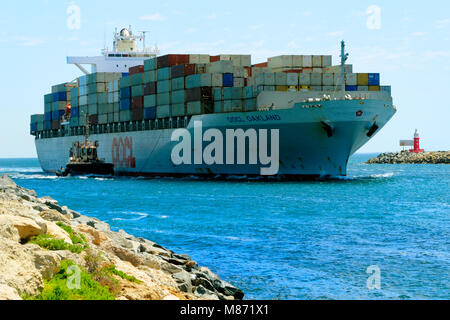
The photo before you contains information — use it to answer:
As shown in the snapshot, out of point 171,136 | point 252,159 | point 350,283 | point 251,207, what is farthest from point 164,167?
point 350,283

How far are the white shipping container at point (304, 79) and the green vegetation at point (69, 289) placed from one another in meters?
40.6

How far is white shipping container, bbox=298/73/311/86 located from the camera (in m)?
48.8

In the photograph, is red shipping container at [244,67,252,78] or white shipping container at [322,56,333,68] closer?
white shipping container at [322,56,333,68]

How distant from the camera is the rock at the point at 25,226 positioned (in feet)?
34.4

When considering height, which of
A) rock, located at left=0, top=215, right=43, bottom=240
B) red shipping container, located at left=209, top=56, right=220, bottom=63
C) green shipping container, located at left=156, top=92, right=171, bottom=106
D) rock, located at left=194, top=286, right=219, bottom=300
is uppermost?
red shipping container, located at left=209, top=56, right=220, bottom=63

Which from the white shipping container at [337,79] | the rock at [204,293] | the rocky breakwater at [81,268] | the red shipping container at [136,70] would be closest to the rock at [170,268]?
the rocky breakwater at [81,268]

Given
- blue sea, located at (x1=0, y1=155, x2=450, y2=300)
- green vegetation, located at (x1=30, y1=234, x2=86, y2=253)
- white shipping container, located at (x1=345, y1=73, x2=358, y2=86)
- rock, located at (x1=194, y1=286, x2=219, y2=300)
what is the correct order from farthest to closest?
white shipping container, located at (x1=345, y1=73, x2=358, y2=86), blue sea, located at (x1=0, y1=155, x2=450, y2=300), rock, located at (x1=194, y1=286, x2=219, y2=300), green vegetation, located at (x1=30, y1=234, x2=86, y2=253)

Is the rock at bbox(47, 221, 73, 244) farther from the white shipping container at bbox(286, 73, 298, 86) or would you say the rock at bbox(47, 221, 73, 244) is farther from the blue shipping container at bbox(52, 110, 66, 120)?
the blue shipping container at bbox(52, 110, 66, 120)

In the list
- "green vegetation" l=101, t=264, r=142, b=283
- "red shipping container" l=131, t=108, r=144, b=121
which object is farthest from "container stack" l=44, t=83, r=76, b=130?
"green vegetation" l=101, t=264, r=142, b=283

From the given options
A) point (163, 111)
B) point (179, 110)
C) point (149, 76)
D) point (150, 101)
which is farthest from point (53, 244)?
point (150, 101)

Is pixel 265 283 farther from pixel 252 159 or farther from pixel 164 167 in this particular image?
pixel 164 167

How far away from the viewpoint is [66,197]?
140 ft

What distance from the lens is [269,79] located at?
47.9 m

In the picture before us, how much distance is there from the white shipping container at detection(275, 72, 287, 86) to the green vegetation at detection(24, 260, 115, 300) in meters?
39.7
